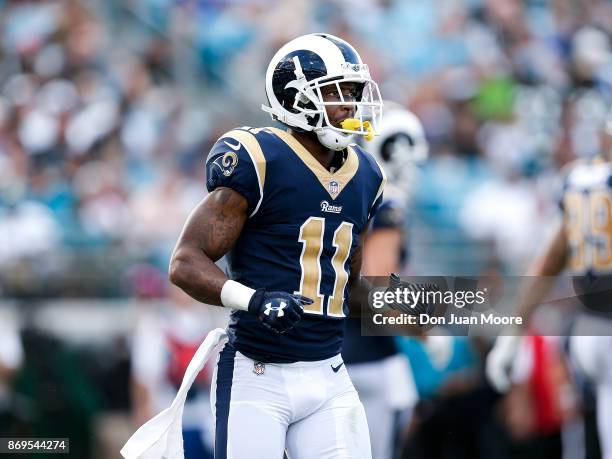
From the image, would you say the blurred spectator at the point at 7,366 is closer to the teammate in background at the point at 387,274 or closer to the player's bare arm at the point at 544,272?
the teammate in background at the point at 387,274

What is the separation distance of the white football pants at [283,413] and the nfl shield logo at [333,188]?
554mm

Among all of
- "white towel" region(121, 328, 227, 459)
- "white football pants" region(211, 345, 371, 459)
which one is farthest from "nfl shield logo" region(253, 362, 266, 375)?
"white towel" region(121, 328, 227, 459)

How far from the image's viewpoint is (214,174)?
143 inches

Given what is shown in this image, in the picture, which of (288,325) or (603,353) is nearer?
(288,325)

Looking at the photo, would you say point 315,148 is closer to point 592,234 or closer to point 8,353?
point 592,234

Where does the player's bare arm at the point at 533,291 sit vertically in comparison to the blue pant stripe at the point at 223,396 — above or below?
above

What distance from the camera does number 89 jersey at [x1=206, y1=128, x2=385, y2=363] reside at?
3.66 m

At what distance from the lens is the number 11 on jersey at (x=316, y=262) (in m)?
3.75

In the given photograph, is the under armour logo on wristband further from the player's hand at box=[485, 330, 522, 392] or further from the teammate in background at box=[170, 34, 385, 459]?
the player's hand at box=[485, 330, 522, 392]

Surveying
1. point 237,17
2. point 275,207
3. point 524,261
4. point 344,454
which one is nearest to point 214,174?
point 275,207

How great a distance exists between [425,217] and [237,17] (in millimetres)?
2538

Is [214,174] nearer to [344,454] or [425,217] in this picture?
[344,454]

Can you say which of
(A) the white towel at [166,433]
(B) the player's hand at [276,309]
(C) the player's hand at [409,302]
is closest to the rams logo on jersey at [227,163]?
(B) the player's hand at [276,309]

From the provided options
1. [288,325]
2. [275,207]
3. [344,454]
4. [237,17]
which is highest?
[237,17]
